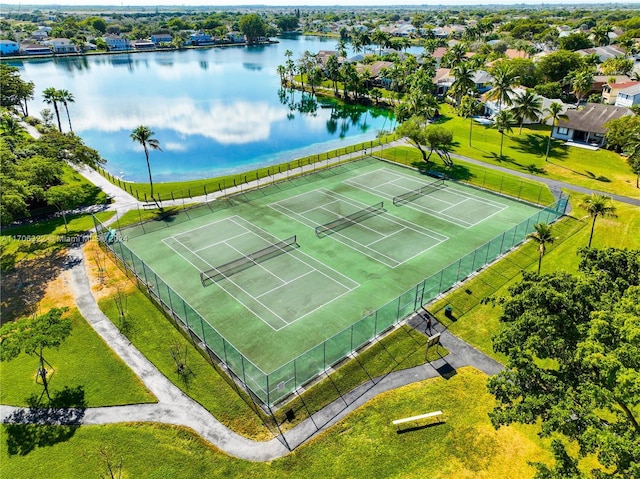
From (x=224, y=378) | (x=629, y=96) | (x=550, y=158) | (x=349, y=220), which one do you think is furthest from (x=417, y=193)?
(x=629, y=96)

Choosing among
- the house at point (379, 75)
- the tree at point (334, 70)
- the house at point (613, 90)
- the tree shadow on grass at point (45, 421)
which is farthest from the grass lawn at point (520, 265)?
the tree at point (334, 70)

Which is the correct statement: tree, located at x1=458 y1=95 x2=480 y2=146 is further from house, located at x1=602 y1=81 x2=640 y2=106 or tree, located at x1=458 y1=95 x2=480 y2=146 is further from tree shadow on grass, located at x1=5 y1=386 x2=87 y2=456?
tree shadow on grass, located at x1=5 y1=386 x2=87 y2=456

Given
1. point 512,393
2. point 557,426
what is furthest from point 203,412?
point 557,426

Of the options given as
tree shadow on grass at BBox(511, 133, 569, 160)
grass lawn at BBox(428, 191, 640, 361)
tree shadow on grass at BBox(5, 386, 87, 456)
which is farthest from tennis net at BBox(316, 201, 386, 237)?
tree shadow on grass at BBox(511, 133, 569, 160)

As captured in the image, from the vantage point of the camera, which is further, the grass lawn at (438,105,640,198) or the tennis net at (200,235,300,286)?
the grass lawn at (438,105,640,198)

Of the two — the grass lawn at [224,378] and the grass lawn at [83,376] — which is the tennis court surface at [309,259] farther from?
the grass lawn at [83,376]

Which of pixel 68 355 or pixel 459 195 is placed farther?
pixel 459 195

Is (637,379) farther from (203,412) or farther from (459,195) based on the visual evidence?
(459,195)
